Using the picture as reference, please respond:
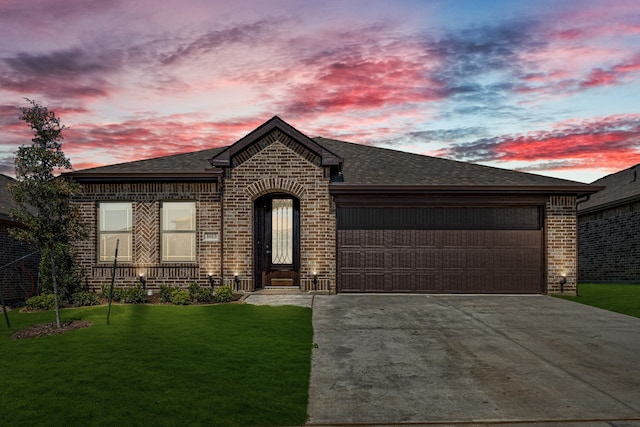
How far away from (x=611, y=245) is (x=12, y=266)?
24.6 m

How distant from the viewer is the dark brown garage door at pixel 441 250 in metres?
16.2

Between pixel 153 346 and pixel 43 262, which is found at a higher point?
pixel 43 262

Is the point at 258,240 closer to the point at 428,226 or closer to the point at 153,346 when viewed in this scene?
the point at 428,226

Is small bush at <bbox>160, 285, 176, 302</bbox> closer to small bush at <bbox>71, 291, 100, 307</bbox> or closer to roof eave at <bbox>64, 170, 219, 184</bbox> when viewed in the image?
small bush at <bbox>71, 291, 100, 307</bbox>

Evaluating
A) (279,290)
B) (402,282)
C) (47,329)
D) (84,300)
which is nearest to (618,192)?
(402,282)

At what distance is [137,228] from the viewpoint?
1620 cm

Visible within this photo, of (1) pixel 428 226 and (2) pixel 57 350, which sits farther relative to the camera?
(1) pixel 428 226

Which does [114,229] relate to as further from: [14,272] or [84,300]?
[14,272]

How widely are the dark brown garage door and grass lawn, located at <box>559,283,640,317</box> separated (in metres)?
1.57

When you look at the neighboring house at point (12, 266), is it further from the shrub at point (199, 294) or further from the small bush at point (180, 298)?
the shrub at point (199, 294)

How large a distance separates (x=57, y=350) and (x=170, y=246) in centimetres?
746

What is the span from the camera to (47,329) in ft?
35.1

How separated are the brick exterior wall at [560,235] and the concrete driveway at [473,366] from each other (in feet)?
10.1

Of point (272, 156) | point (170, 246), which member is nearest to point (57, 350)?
point (170, 246)
